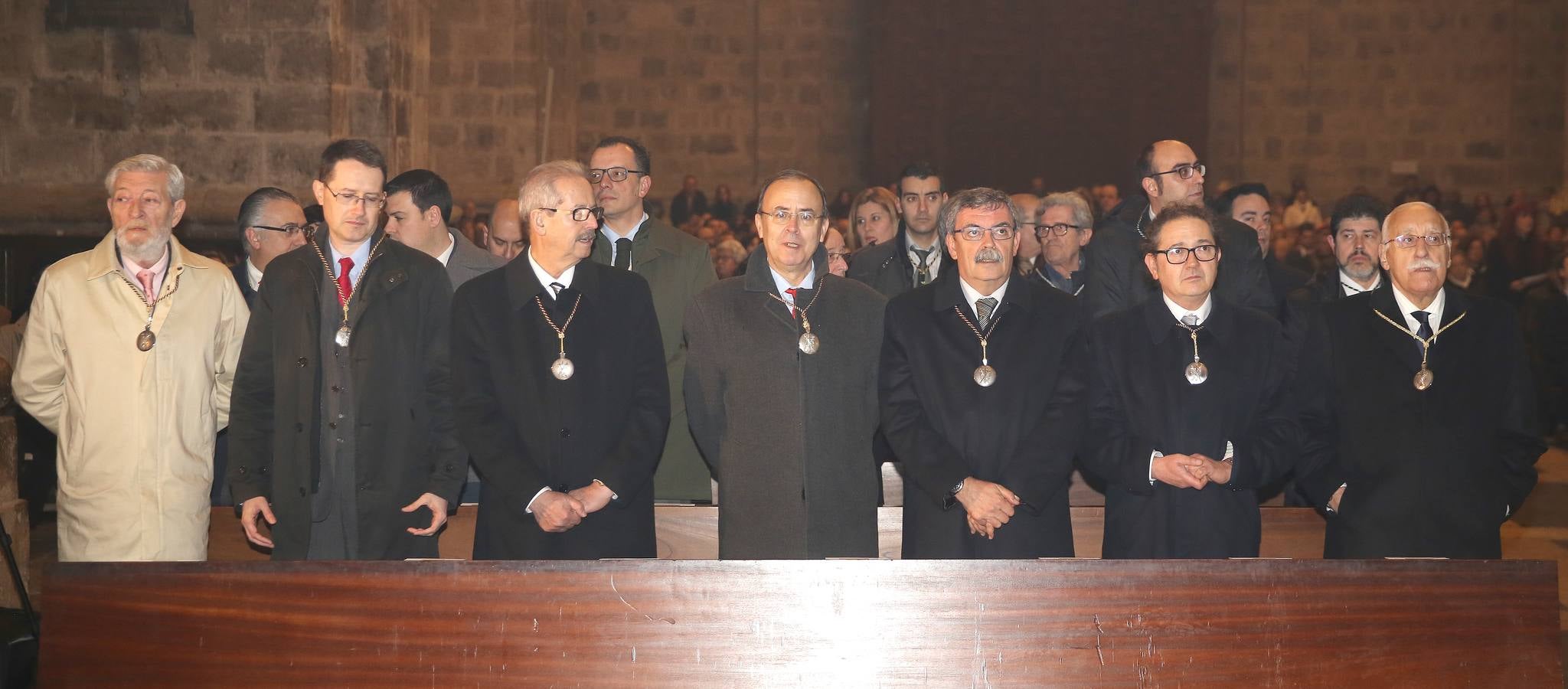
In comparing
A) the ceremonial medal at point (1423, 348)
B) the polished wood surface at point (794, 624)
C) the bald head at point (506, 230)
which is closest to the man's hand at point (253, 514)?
the polished wood surface at point (794, 624)

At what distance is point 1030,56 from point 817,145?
3.02 metres

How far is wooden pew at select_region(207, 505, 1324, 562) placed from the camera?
4.25 meters

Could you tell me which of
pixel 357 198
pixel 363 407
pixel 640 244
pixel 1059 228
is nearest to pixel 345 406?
pixel 363 407

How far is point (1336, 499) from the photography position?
381cm

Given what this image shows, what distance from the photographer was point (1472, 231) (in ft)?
47.2

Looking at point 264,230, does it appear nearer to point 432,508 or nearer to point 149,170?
point 149,170

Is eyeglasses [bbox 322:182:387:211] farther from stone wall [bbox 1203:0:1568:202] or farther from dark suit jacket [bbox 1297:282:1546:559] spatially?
stone wall [bbox 1203:0:1568:202]

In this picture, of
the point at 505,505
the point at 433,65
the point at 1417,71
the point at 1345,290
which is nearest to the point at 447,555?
the point at 505,505

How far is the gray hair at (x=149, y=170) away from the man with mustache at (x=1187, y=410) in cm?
257

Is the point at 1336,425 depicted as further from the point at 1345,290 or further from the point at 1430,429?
the point at 1345,290

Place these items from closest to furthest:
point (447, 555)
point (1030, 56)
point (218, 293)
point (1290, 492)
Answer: point (218, 293), point (447, 555), point (1290, 492), point (1030, 56)

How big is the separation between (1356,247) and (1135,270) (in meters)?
0.95

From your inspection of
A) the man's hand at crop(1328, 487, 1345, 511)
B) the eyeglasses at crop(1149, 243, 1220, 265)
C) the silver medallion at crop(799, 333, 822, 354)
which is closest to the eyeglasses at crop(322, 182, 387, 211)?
the silver medallion at crop(799, 333, 822, 354)

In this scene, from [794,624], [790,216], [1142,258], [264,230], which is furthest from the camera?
[264,230]
